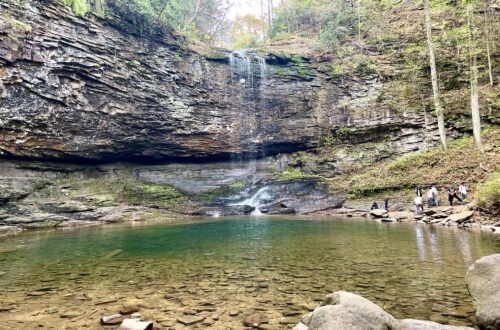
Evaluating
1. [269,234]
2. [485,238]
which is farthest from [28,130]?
[485,238]

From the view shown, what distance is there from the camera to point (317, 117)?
92.4ft

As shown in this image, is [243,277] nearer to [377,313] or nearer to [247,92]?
[377,313]

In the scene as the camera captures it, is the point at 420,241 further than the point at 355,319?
Yes

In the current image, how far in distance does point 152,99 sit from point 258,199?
36.4 ft

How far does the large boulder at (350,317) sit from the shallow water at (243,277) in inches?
35.4

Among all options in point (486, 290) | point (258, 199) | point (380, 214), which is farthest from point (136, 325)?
point (258, 199)

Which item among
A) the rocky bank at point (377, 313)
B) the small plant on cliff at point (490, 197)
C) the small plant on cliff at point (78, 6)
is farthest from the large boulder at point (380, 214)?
the small plant on cliff at point (78, 6)

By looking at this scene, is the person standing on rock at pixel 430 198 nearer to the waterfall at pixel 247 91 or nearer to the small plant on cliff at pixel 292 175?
the small plant on cliff at pixel 292 175

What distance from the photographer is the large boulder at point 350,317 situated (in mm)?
3023

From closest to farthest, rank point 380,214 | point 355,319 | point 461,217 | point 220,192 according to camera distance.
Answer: point 355,319 → point 461,217 → point 380,214 → point 220,192

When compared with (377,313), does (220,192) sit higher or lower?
higher

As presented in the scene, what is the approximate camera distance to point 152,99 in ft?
80.5

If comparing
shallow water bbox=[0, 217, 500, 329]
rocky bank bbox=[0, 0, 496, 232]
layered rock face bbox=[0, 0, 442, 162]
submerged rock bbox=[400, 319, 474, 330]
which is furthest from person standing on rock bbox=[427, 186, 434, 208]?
submerged rock bbox=[400, 319, 474, 330]

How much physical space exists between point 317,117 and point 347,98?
302cm
